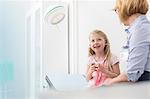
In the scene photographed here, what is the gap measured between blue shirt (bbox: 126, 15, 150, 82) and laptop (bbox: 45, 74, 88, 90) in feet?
0.54

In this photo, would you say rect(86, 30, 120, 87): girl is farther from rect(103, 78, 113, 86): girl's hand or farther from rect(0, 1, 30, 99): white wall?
rect(0, 1, 30, 99): white wall

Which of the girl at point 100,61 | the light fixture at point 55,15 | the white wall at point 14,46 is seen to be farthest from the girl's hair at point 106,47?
the white wall at point 14,46

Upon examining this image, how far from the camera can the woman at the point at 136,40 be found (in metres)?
0.93

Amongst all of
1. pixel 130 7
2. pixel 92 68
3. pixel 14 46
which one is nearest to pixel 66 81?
pixel 92 68

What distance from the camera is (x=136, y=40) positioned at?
3.09ft

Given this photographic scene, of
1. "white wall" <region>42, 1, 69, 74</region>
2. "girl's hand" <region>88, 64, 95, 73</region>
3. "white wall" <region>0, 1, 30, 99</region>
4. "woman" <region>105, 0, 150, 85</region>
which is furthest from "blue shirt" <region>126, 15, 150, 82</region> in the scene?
"white wall" <region>0, 1, 30, 99</region>

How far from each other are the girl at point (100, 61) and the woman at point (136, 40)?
25 millimetres

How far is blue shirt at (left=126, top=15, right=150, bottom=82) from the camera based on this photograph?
0.93 m

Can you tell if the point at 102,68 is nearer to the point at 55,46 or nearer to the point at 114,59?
the point at 114,59

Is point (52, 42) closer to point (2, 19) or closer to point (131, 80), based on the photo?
point (2, 19)

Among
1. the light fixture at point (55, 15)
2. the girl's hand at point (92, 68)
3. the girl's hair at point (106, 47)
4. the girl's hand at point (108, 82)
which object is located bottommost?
the girl's hand at point (108, 82)

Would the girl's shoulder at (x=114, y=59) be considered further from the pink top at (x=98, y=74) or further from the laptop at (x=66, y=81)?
the laptop at (x=66, y=81)

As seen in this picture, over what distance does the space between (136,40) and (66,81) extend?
0.91 feet

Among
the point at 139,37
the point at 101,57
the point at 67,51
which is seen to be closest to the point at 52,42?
the point at 67,51
